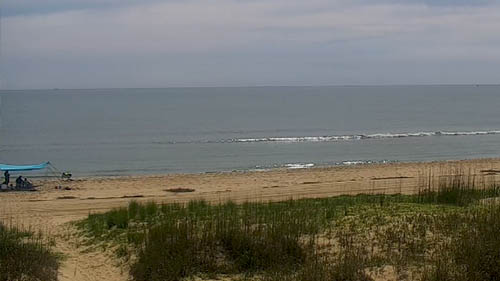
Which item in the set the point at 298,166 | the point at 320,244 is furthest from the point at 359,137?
the point at 320,244

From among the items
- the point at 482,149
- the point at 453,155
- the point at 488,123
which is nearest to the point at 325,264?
the point at 453,155

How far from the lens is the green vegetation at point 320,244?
805 centimetres

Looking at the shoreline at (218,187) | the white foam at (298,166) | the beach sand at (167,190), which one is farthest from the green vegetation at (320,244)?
the white foam at (298,166)

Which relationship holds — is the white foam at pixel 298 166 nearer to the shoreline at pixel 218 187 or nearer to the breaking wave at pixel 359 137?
the shoreline at pixel 218 187

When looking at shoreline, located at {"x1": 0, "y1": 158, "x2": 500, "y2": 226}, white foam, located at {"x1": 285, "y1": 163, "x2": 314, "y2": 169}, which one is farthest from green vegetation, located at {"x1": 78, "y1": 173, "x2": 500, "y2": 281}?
white foam, located at {"x1": 285, "y1": 163, "x2": 314, "y2": 169}

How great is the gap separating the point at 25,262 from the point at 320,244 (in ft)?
14.8

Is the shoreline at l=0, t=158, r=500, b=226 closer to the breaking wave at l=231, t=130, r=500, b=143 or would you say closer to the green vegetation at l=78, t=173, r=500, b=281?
the green vegetation at l=78, t=173, r=500, b=281

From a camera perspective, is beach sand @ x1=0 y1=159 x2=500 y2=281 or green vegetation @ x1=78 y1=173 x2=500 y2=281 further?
beach sand @ x1=0 y1=159 x2=500 y2=281

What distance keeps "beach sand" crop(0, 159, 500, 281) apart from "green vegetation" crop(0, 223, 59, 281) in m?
0.35

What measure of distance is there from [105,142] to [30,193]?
22.6 metres

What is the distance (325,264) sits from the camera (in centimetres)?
838

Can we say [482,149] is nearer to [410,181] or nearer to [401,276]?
[410,181]

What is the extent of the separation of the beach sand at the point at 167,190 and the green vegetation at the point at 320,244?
904 mm

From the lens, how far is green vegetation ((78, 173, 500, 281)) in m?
8.05
